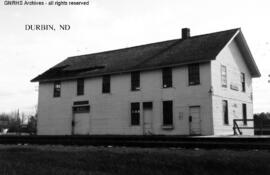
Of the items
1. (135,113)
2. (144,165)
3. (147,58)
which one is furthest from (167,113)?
(144,165)

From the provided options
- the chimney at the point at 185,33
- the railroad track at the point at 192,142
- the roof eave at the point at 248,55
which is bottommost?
the railroad track at the point at 192,142

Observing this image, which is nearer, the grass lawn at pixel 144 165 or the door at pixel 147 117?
the grass lawn at pixel 144 165

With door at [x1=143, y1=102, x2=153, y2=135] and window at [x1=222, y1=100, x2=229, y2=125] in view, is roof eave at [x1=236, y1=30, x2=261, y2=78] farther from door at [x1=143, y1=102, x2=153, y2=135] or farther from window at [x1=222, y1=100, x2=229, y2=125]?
door at [x1=143, y1=102, x2=153, y2=135]

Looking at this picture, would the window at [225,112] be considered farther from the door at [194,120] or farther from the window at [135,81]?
the window at [135,81]

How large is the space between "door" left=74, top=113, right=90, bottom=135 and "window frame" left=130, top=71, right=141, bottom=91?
4.82m

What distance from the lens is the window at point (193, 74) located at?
22998mm

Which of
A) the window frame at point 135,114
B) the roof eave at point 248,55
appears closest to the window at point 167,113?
the window frame at point 135,114

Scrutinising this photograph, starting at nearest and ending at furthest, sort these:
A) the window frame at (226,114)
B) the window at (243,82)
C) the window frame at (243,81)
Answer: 1. the window frame at (226,114)
2. the window frame at (243,81)
3. the window at (243,82)

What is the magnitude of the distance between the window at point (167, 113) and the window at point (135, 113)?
2211 millimetres

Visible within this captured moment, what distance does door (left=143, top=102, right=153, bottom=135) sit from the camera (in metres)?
24.6

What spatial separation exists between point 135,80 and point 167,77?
277cm

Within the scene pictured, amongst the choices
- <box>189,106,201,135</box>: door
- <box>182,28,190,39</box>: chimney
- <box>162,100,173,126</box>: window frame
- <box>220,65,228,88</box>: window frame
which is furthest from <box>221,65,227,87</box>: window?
<box>182,28,190,39</box>: chimney

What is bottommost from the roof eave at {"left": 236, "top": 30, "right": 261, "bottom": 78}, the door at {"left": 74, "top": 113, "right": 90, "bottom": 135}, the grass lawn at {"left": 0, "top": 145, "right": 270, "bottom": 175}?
the grass lawn at {"left": 0, "top": 145, "right": 270, "bottom": 175}

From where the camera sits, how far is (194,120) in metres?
22.7
